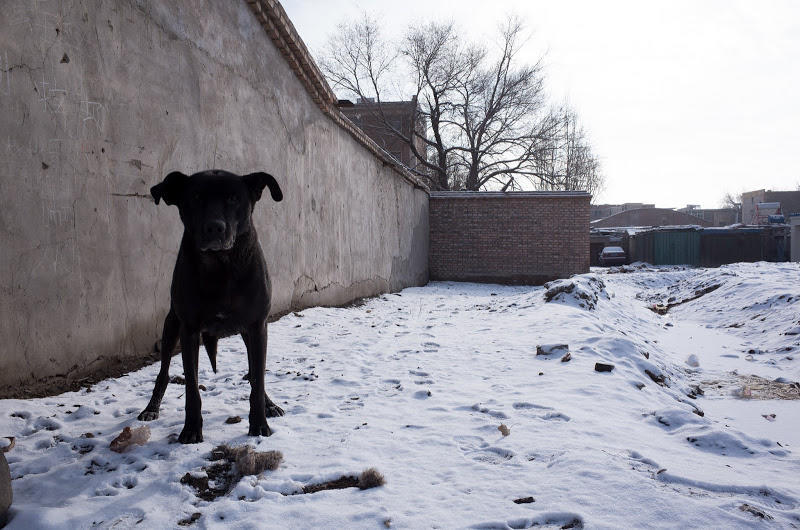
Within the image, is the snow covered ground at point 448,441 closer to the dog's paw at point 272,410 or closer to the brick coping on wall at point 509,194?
the dog's paw at point 272,410

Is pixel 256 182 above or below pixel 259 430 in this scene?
above

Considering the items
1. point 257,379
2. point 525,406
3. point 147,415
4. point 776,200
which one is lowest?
point 525,406

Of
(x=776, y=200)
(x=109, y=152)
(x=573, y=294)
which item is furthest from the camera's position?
(x=776, y=200)

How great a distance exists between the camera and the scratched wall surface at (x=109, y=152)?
286cm

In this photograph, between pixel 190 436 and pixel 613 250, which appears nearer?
pixel 190 436

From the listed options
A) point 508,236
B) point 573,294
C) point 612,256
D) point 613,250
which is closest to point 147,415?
point 573,294

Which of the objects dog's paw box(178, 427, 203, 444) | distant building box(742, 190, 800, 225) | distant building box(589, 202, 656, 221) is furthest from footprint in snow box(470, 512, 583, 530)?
distant building box(589, 202, 656, 221)

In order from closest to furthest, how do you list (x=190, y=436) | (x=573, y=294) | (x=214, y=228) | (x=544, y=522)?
1. (x=544, y=522)
2. (x=214, y=228)
3. (x=190, y=436)
4. (x=573, y=294)

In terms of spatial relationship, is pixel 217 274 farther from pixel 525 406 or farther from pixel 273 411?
pixel 525 406

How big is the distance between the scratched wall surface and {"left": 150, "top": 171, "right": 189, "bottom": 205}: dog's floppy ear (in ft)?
3.27

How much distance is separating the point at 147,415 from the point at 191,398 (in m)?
0.50

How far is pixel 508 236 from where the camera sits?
15805 millimetres

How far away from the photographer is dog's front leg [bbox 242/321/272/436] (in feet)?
8.63

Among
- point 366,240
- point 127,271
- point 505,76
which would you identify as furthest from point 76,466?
point 505,76
